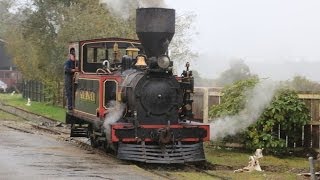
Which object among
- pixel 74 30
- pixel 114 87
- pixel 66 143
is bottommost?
pixel 66 143

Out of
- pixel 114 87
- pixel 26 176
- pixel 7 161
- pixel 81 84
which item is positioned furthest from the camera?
pixel 81 84

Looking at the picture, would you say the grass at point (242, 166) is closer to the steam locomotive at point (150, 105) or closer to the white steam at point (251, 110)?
the white steam at point (251, 110)

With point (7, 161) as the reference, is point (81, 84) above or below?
above

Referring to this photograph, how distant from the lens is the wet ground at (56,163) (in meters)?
9.73

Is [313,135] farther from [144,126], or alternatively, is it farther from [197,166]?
[144,126]

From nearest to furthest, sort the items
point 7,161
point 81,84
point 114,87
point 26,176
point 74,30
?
point 26,176 < point 7,161 < point 114,87 < point 81,84 < point 74,30

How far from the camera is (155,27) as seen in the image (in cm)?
1137

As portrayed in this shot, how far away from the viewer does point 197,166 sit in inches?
469

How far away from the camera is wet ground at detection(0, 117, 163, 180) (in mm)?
9727

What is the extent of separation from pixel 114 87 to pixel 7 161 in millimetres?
2765

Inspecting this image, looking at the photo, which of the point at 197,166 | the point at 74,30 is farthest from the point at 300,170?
the point at 74,30

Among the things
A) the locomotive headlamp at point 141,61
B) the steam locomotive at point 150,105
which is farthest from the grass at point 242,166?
the locomotive headlamp at point 141,61

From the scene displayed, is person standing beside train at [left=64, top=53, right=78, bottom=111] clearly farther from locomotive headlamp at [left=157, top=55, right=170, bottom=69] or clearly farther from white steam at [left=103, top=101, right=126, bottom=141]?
locomotive headlamp at [left=157, top=55, right=170, bottom=69]

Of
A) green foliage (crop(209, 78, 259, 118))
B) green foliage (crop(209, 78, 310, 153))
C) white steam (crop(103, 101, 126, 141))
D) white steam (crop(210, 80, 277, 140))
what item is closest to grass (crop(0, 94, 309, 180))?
green foliage (crop(209, 78, 310, 153))
